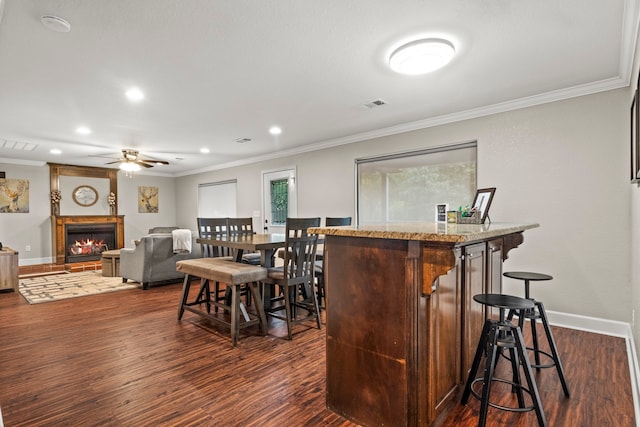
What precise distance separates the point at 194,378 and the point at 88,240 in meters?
7.38

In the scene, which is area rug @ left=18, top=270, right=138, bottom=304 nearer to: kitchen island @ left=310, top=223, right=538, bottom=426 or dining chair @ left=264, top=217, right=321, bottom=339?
dining chair @ left=264, top=217, right=321, bottom=339

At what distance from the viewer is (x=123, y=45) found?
2287mm

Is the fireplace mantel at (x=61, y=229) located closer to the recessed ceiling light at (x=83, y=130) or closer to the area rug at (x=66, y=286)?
the area rug at (x=66, y=286)

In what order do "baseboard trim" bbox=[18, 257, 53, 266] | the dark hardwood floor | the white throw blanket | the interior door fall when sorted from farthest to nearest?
"baseboard trim" bbox=[18, 257, 53, 266]
the interior door
the white throw blanket
the dark hardwood floor

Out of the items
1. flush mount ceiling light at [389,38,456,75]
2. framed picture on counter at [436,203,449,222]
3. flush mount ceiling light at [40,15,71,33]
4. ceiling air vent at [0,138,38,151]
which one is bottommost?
framed picture on counter at [436,203,449,222]

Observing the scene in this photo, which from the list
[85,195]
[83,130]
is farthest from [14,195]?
[83,130]

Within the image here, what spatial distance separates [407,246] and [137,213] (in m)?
8.87

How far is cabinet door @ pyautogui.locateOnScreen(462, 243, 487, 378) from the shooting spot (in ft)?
6.20

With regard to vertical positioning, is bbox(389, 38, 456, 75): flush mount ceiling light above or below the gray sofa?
above

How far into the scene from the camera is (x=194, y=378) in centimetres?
222

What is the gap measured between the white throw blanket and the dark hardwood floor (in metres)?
1.84

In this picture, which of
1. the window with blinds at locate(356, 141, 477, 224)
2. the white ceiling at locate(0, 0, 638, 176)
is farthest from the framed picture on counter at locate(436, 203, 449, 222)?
the window with blinds at locate(356, 141, 477, 224)

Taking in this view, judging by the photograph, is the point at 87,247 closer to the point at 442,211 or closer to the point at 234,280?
the point at 234,280

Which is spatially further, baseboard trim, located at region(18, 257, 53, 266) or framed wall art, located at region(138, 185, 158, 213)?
framed wall art, located at region(138, 185, 158, 213)
